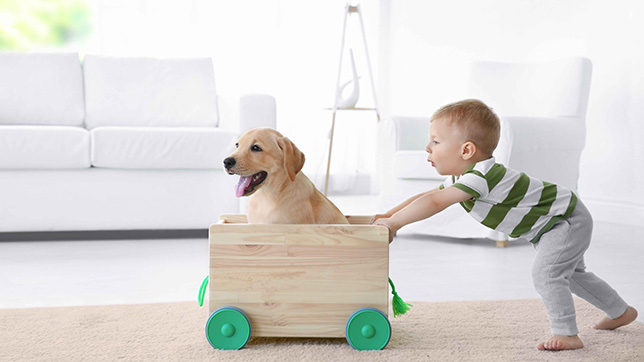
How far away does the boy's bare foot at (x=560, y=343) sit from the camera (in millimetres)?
1364

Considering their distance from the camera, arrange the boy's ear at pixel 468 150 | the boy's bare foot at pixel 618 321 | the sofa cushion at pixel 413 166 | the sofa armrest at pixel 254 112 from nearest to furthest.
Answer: the boy's ear at pixel 468 150
the boy's bare foot at pixel 618 321
the sofa cushion at pixel 413 166
the sofa armrest at pixel 254 112

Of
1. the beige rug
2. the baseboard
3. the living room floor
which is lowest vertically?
the baseboard

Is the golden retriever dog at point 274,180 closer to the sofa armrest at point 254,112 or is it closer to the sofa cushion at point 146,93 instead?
the sofa armrest at point 254,112

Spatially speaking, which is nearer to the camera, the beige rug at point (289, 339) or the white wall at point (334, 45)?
the beige rug at point (289, 339)

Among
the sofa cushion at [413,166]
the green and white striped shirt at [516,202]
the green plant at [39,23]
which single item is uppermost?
the green plant at [39,23]

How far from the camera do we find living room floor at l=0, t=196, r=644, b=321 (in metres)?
1.87

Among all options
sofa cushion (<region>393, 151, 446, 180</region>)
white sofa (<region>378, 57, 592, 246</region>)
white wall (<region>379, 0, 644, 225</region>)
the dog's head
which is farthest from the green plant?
the dog's head

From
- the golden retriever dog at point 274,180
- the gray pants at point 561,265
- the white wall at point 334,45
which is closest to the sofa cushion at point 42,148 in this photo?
the golden retriever dog at point 274,180

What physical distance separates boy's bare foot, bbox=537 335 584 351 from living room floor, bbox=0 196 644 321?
1.55 feet

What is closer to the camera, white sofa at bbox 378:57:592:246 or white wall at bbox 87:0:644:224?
white sofa at bbox 378:57:592:246

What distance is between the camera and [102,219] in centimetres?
283

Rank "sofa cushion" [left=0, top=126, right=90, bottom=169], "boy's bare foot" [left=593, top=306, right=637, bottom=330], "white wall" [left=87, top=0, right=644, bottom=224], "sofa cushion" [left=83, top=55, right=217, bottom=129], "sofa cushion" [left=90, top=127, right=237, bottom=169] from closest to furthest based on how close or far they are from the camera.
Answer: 1. "boy's bare foot" [left=593, top=306, right=637, bottom=330]
2. "sofa cushion" [left=0, top=126, right=90, bottom=169]
3. "sofa cushion" [left=90, top=127, right=237, bottom=169]
4. "sofa cushion" [left=83, top=55, right=217, bottom=129]
5. "white wall" [left=87, top=0, right=644, bottom=224]

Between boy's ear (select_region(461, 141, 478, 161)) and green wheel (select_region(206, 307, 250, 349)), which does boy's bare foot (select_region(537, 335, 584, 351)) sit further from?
green wheel (select_region(206, 307, 250, 349))

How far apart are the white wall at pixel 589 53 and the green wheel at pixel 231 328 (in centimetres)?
308
